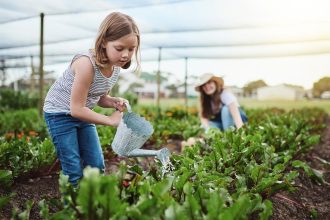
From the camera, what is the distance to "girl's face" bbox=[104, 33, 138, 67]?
263 centimetres

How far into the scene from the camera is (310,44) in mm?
9898

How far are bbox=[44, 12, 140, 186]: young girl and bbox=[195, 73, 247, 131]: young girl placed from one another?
2893 millimetres

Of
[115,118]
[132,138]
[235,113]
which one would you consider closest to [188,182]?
[132,138]

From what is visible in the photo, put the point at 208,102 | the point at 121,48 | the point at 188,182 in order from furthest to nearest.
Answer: the point at 208,102 < the point at 121,48 < the point at 188,182

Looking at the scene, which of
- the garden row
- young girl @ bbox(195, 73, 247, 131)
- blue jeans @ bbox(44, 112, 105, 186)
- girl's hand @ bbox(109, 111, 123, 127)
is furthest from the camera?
young girl @ bbox(195, 73, 247, 131)

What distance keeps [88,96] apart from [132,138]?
0.51 metres

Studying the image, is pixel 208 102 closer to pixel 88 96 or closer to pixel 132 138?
pixel 88 96

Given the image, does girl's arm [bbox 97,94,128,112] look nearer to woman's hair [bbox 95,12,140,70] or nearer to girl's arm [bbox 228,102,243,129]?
woman's hair [bbox 95,12,140,70]

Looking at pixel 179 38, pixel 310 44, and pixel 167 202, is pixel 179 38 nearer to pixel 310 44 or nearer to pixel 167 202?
pixel 310 44

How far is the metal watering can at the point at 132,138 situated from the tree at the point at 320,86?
68.2 ft

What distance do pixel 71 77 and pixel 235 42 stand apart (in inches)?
286

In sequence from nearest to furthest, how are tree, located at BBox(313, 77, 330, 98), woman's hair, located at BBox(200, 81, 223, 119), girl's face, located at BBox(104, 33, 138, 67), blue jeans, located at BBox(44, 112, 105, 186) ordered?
girl's face, located at BBox(104, 33, 138, 67), blue jeans, located at BBox(44, 112, 105, 186), woman's hair, located at BBox(200, 81, 223, 119), tree, located at BBox(313, 77, 330, 98)

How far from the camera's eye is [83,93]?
8.83ft

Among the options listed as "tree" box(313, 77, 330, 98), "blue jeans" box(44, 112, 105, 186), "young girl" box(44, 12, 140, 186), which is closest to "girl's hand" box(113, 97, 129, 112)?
"young girl" box(44, 12, 140, 186)
